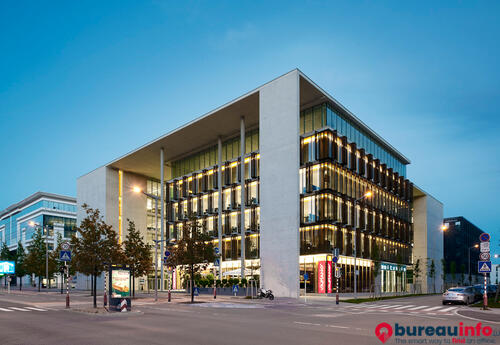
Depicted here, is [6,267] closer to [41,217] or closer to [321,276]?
[41,217]

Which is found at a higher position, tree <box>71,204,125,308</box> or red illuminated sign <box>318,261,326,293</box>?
tree <box>71,204,125,308</box>

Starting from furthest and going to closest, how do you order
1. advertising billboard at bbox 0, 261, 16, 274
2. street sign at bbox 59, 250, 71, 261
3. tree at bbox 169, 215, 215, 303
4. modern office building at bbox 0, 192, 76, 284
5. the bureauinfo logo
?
modern office building at bbox 0, 192, 76, 284
advertising billboard at bbox 0, 261, 16, 274
tree at bbox 169, 215, 215, 303
street sign at bbox 59, 250, 71, 261
the bureauinfo logo

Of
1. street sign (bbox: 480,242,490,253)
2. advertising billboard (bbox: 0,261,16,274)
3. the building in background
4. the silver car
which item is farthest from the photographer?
the building in background

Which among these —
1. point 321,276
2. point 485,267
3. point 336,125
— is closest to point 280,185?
point 321,276

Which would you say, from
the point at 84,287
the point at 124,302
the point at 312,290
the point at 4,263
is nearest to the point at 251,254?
the point at 312,290

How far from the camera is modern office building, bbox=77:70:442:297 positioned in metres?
56.2

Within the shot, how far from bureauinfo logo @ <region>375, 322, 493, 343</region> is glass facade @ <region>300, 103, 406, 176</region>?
41833 mm

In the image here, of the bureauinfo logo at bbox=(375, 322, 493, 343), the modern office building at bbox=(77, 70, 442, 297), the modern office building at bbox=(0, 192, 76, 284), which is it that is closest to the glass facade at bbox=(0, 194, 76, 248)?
the modern office building at bbox=(0, 192, 76, 284)

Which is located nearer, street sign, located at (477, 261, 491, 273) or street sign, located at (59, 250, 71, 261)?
street sign, located at (477, 261, 491, 273)

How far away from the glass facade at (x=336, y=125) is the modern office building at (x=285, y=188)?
0.15 m

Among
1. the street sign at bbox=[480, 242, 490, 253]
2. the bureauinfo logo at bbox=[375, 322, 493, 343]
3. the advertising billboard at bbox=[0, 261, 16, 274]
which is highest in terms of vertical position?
the street sign at bbox=[480, 242, 490, 253]

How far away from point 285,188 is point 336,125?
43.5ft

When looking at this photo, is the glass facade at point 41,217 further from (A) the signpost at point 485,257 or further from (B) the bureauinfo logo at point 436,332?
(B) the bureauinfo logo at point 436,332

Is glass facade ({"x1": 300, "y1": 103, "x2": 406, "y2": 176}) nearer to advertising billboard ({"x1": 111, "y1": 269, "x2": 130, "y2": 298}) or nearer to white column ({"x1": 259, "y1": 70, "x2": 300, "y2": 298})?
white column ({"x1": 259, "y1": 70, "x2": 300, "y2": 298})
